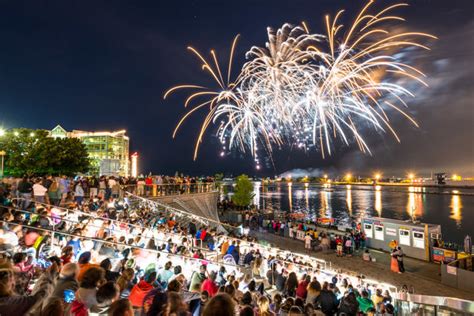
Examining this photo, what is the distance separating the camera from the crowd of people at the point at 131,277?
128 inches

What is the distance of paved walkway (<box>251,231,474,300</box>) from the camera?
1288cm

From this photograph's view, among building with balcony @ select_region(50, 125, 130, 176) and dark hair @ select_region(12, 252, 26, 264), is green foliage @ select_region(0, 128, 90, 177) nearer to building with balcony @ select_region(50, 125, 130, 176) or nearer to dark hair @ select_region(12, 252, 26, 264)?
dark hair @ select_region(12, 252, 26, 264)

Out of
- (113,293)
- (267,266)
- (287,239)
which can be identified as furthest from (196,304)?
(287,239)

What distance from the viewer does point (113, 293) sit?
3326 millimetres

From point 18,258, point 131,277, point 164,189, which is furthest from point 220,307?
point 164,189

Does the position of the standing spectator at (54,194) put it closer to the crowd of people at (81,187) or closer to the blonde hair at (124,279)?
the crowd of people at (81,187)

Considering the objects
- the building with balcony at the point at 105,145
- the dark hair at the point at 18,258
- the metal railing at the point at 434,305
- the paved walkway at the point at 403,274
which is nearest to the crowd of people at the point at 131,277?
the dark hair at the point at 18,258

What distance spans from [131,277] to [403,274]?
586 inches

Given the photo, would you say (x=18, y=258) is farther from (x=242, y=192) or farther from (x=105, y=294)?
(x=242, y=192)

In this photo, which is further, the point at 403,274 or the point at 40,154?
the point at 40,154

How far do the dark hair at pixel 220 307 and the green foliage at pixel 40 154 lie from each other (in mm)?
41756

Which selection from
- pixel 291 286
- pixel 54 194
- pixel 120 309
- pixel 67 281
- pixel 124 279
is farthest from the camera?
pixel 54 194

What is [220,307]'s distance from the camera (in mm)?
2416

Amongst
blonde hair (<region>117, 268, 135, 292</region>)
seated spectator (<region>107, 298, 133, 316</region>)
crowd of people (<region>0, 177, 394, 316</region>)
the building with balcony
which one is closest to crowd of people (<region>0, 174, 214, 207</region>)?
crowd of people (<region>0, 177, 394, 316</region>)
